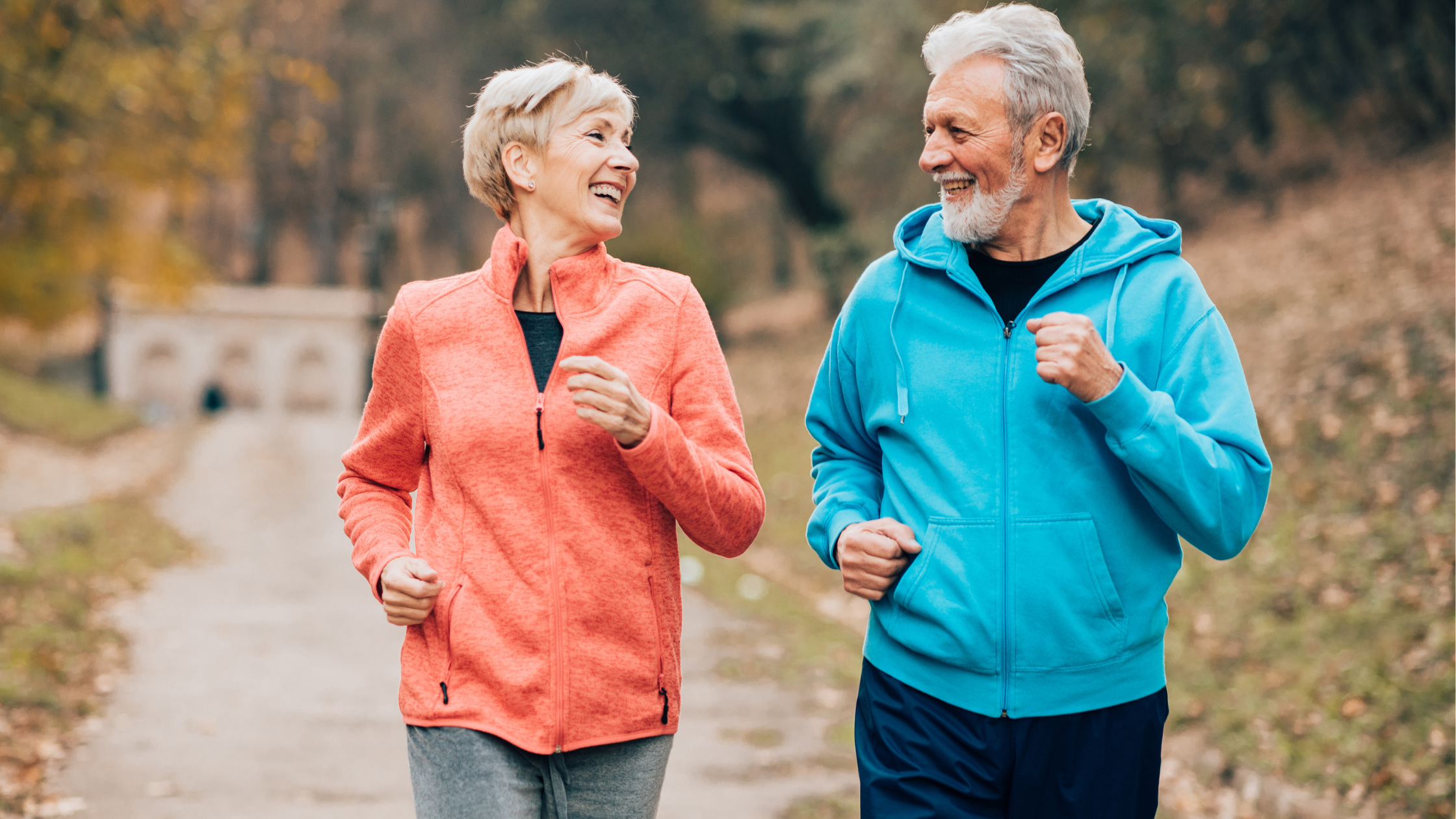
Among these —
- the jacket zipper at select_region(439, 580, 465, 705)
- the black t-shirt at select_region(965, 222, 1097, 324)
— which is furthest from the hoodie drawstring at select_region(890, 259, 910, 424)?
the jacket zipper at select_region(439, 580, 465, 705)

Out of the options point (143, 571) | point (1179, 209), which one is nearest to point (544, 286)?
point (143, 571)

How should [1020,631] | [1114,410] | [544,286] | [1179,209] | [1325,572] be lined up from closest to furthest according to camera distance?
[1114,410], [1020,631], [544,286], [1325,572], [1179,209]

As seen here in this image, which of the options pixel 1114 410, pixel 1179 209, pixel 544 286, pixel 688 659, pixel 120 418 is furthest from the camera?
pixel 120 418

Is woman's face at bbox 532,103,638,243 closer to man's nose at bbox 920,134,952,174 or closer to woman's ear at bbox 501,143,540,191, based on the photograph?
woman's ear at bbox 501,143,540,191

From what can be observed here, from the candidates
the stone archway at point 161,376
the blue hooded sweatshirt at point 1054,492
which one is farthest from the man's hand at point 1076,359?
the stone archway at point 161,376

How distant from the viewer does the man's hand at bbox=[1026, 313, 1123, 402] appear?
2.28 meters

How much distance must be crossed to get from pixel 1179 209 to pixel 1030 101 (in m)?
20.2

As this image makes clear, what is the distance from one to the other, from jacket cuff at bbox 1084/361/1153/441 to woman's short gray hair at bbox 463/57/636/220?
1147mm

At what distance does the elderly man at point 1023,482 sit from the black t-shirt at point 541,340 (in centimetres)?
70

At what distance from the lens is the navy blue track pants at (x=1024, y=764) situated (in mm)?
2521

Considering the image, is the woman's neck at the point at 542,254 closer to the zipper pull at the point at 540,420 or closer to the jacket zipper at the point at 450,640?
the zipper pull at the point at 540,420

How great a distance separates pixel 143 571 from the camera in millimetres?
12000

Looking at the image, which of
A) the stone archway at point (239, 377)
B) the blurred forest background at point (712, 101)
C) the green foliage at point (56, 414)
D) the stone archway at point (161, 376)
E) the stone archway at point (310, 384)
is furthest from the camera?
the stone archway at point (239, 377)

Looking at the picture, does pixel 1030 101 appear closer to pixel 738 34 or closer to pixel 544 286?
pixel 544 286
